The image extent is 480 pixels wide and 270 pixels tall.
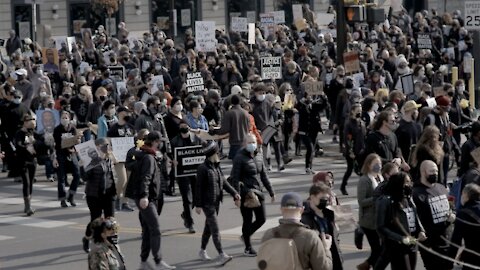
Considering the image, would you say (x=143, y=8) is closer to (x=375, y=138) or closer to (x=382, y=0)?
(x=382, y=0)

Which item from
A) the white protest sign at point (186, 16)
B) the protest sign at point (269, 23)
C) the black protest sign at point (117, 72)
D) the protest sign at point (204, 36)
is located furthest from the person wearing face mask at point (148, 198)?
the white protest sign at point (186, 16)

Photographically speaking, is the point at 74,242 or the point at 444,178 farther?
the point at 444,178

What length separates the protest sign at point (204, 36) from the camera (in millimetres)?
33250

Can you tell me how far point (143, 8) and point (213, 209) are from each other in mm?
40885

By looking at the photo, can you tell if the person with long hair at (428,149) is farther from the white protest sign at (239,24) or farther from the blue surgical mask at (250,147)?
the white protest sign at (239,24)

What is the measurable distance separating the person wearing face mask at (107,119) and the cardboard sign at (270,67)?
8.39 metres

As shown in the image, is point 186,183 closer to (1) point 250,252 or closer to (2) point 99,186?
(2) point 99,186

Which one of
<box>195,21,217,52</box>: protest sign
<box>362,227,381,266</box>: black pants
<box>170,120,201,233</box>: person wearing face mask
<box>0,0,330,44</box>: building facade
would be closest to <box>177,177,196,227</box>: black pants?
<box>170,120,201,233</box>: person wearing face mask

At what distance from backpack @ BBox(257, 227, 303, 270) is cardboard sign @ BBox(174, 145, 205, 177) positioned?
25.2 feet

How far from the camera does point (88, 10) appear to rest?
5466cm

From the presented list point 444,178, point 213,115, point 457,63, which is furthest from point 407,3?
point 444,178

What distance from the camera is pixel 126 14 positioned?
55250mm

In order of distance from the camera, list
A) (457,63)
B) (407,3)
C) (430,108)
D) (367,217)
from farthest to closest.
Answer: (407,3) → (457,63) → (430,108) → (367,217)

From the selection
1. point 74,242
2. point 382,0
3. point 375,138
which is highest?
point 382,0
